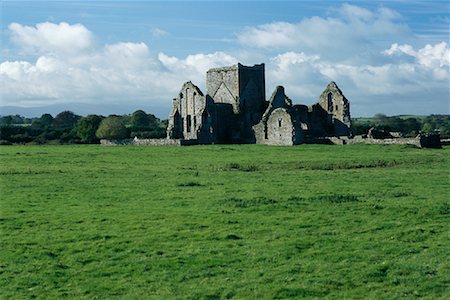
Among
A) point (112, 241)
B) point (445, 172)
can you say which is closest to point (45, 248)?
point (112, 241)

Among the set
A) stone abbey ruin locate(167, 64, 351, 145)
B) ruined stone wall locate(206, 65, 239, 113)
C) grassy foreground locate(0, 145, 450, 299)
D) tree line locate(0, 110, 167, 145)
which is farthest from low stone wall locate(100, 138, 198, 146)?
grassy foreground locate(0, 145, 450, 299)

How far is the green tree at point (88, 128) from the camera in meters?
88.1

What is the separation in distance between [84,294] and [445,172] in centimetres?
2474

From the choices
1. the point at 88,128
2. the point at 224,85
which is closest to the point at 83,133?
the point at 88,128

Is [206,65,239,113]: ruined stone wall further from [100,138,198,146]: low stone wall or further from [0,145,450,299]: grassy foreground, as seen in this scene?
[0,145,450,299]: grassy foreground

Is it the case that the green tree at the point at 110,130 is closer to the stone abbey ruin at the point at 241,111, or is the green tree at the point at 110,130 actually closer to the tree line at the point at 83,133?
the tree line at the point at 83,133

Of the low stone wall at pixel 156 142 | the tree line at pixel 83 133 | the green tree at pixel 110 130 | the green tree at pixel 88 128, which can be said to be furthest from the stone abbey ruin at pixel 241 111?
the green tree at pixel 88 128

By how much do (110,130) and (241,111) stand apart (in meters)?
19.3

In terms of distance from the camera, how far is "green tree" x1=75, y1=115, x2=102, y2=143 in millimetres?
88125

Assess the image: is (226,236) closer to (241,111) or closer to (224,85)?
(241,111)

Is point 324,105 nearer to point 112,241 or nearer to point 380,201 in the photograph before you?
point 380,201

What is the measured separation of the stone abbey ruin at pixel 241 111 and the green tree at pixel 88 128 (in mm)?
14042

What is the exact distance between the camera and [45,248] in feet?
54.2

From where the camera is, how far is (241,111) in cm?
7888
